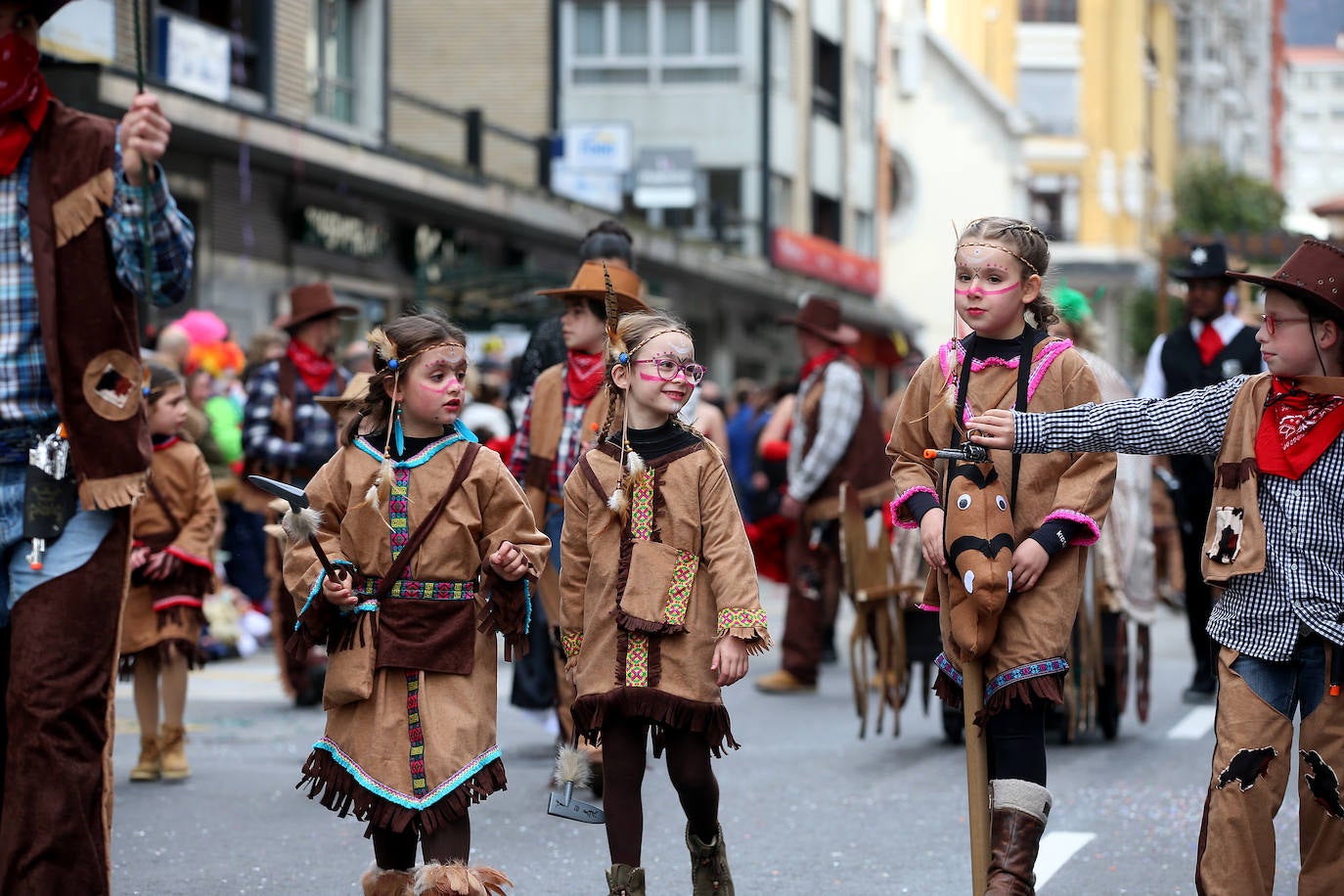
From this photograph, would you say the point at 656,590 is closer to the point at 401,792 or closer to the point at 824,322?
the point at 401,792

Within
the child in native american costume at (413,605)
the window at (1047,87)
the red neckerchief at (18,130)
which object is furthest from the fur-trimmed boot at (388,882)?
the window at (1047,87)

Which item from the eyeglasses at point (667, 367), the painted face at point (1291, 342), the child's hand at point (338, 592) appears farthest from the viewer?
the eyeglasses at point (667, 367)

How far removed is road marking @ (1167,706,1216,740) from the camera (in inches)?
393

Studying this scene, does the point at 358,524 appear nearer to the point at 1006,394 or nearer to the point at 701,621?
the point at 701,621

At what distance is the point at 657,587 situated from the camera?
553 centimetres

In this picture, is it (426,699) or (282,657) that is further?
(282,657)

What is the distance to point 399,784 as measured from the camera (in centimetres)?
532

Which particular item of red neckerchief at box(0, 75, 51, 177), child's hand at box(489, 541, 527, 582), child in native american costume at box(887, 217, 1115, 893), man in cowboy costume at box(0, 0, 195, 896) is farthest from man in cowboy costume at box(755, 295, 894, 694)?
red neckerchief at box(0, 75, 51, 177)

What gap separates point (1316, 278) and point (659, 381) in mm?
1733

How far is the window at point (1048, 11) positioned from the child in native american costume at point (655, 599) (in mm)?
58508

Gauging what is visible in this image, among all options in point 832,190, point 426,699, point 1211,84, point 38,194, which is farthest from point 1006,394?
point 1211,84

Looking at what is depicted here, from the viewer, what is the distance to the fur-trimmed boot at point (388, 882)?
536 centimetres

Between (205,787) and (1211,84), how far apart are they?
237ft

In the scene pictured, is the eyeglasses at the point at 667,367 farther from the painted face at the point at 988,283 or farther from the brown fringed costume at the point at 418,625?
the painted face at the point at 988,283
